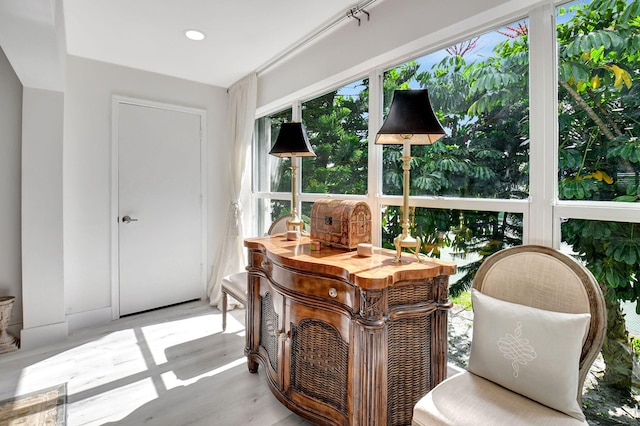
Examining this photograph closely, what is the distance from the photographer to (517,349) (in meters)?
1.17

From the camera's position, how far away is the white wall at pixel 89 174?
292 centimetres

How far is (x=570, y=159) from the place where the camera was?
4.55ft

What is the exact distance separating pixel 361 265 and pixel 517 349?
660 millimetres

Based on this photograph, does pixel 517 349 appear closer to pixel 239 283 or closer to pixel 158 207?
pixel 239 283

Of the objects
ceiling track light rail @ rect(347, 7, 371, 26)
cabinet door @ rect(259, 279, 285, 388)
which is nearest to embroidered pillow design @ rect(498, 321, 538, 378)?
cabinet door @ rect(259, 279, 285, 388)

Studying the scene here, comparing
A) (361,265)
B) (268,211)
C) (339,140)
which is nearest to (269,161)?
(268,211)

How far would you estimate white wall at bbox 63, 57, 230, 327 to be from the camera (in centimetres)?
292

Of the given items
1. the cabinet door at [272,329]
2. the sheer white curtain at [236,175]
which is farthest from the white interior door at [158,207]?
the cabinet door at [272,329]

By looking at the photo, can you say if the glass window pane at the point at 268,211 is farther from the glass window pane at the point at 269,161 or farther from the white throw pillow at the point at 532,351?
the white throw pillow at the point at 532,351

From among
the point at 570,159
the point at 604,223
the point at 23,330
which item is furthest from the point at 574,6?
the point at 23,330

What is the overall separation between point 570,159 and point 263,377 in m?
2.14

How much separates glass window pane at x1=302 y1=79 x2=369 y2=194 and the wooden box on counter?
1.75 feet

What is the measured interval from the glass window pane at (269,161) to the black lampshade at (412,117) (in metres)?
1.84

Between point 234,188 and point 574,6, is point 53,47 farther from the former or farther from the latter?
point 574,6
